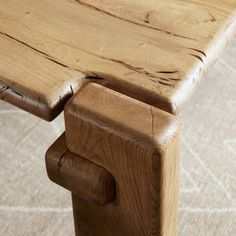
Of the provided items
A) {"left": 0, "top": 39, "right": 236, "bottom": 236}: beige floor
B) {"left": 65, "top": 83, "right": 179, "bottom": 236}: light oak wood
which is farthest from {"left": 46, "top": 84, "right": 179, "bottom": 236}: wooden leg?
{"left": 0, "top": 39, "right": 236, "bottom": 236}: beige floor

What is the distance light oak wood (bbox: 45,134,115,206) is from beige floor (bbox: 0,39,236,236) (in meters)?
0.47

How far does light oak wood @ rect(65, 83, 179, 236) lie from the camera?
1.61 ft

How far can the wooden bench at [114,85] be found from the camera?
0.51 meters

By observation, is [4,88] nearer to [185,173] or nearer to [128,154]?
[128,154]

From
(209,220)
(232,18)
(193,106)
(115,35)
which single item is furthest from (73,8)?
(193,106)

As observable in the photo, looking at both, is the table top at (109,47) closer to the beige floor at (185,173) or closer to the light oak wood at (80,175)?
the light oak wood at (80,175)

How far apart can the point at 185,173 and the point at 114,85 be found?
0.60 meters

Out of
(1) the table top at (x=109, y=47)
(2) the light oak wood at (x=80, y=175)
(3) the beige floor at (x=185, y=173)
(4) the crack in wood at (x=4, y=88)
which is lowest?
(3) the beige floor at (x=185, y=173)

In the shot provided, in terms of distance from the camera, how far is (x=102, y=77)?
570mm

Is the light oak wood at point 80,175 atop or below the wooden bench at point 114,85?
below

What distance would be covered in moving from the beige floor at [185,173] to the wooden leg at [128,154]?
46 cm

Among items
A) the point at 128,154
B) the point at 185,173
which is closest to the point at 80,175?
the point at 128,154

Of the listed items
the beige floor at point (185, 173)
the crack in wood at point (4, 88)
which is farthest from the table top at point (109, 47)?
the beige floor at point (185, 173)

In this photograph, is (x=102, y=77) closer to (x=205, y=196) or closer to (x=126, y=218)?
(x=126, y=218)
